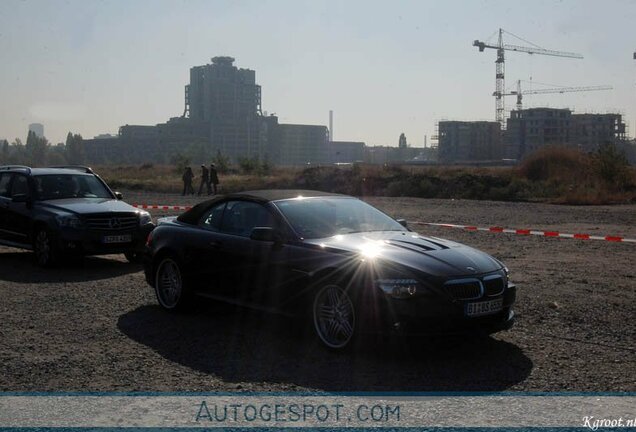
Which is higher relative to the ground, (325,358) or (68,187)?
(68,187)

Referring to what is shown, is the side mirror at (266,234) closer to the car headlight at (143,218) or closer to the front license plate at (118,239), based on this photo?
the front license plate at (118,239)

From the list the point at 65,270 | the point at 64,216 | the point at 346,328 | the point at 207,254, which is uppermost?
the point at 64,216

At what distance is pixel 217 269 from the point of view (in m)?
8.27

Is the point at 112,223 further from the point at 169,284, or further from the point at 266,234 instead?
the point at 266,234

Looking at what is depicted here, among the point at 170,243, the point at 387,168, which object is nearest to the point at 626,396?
the point at 170,243

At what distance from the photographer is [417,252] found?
7.01 m

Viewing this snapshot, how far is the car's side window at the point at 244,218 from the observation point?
806cm

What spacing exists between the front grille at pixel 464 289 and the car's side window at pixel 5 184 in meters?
10.6

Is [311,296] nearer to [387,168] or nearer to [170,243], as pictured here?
[170,243]

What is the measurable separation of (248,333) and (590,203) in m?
29.4

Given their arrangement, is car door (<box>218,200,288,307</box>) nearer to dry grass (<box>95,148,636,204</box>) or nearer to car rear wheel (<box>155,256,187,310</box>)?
car rear wheel (<box>155,256,187,310</box>)
